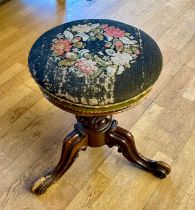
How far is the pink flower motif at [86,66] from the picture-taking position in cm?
68

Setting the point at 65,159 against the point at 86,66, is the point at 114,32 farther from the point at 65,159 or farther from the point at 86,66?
the point at 65,159

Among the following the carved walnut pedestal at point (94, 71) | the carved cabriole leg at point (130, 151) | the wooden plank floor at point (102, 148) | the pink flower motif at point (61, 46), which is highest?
the pink flower motif at point (61, 46)

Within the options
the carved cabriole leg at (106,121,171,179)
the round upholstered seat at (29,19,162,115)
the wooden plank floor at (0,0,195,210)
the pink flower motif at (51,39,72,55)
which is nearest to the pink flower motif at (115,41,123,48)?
the round upholstered seat at (29,19,162,115)

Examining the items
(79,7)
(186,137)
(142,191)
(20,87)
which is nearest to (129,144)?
(142,191)

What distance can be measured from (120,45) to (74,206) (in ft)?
1.74

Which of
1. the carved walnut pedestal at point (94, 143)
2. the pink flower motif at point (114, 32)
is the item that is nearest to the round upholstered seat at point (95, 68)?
the pink flower motif at point (114, 32)

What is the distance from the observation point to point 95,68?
682 mm

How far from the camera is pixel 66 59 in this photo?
71 cm

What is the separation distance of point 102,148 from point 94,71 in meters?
0.47

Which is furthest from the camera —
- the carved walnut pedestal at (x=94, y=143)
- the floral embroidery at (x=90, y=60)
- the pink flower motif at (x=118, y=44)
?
the carved walnut pedestal at (x=94, y=143)

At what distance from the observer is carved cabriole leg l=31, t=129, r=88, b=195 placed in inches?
34.4

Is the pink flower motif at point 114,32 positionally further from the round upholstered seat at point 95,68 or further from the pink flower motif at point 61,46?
the pink flower motif at point 61,46

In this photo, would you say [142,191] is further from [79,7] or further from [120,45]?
[79,7]

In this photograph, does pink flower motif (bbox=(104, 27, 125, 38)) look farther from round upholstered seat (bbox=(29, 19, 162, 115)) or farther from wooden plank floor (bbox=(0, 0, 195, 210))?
wooden plank floor (bbox=(0, 0, 195, 210))
